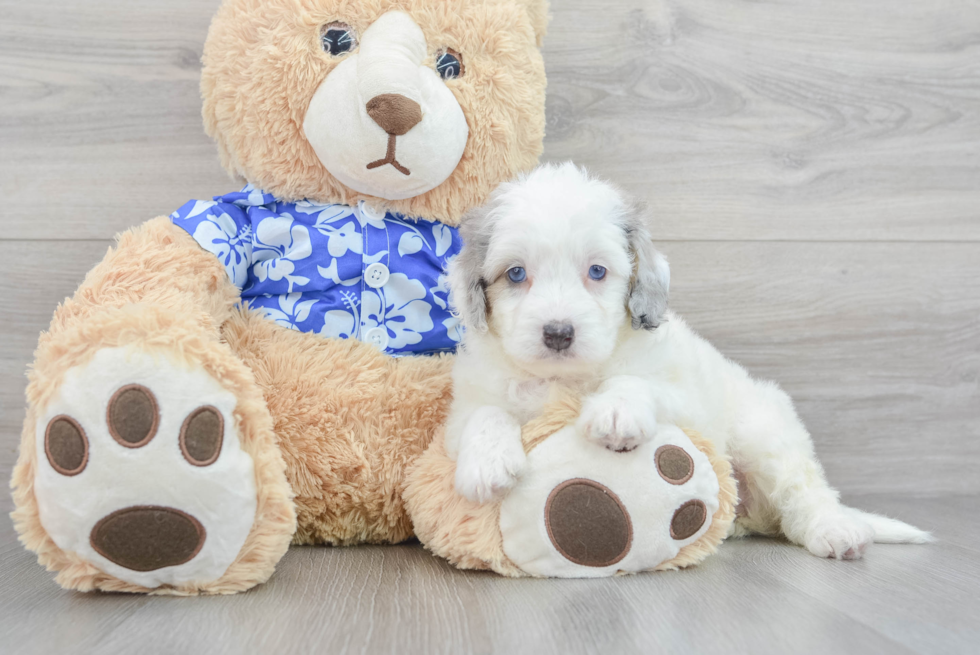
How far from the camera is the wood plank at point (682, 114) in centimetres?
219

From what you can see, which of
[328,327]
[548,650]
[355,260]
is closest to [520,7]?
[355,260]

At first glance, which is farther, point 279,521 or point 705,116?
point 705,116

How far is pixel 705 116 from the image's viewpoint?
7.80 feet

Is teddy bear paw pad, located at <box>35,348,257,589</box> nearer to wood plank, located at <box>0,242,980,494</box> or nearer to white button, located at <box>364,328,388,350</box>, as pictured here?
white button, located at <box>364,328,388,350</box>

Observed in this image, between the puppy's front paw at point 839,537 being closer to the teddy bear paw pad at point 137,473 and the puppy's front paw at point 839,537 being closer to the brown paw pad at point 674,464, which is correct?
the brown paw pad at point 674,464

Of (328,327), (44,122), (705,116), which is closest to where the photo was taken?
(328,327)

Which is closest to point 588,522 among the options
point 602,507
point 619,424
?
point 602,507

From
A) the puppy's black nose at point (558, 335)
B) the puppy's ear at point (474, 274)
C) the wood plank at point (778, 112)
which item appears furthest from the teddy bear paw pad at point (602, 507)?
the wood plank at point (778, 112)

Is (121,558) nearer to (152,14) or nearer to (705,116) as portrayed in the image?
(152,14)

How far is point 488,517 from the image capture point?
1477 millimetres

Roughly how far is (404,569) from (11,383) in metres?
1.46

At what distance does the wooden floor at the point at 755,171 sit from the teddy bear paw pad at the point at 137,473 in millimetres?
862

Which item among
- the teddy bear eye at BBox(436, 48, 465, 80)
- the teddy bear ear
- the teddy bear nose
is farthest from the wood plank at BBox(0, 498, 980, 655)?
the teddy bear ear

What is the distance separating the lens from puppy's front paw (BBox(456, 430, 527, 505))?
1.41 meters
